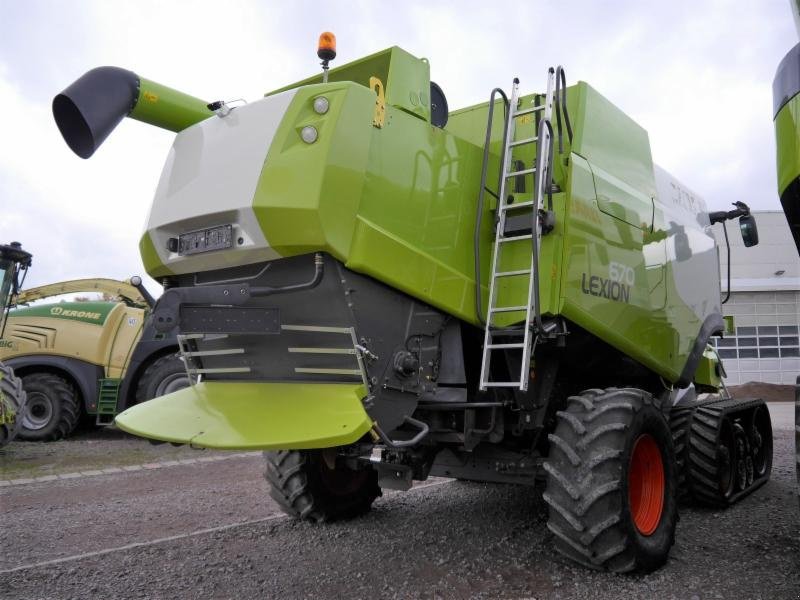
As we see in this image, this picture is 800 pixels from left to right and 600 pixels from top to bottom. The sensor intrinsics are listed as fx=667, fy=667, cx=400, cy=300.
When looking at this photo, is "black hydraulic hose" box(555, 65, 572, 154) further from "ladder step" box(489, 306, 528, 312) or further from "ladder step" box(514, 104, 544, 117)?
"ladder step" box(489, 306, 528, 312)

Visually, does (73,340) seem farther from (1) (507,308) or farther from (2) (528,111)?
(2) (528,111)

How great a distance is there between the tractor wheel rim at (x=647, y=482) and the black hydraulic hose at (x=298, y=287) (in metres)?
2.18

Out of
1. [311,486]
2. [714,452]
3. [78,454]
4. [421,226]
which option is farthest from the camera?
Result: [78,454]

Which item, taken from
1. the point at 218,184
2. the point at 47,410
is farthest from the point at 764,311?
the point at 218,184

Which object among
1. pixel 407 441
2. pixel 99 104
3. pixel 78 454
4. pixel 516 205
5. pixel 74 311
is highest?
pixel 99 104

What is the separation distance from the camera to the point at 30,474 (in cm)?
770

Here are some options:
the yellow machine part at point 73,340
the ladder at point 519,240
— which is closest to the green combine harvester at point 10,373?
the yellow machine part at point 73,340

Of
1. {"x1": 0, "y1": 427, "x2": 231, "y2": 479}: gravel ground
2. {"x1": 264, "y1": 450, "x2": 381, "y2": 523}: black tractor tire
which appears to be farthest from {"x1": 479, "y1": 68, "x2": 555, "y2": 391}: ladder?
{"x1": 0, "y1": 427, "x2": 231, "y2": 479}: gravel ground

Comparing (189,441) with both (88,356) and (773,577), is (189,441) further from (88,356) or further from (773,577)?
(88,356)

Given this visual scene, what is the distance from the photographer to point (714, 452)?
5309mm

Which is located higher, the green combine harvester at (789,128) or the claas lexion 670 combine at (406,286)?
the green combine harvester at (789,128)

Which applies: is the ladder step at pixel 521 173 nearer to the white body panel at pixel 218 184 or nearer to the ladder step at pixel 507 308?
the ladder step at pixel 507 308

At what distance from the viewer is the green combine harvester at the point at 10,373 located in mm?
8281

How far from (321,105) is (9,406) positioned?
7.01 meters
